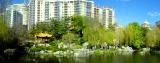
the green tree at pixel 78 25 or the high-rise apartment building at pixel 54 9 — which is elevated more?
the high-rise apartment building at pixel 54 9

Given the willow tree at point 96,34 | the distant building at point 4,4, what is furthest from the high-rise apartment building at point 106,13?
the distant building at point 4,4

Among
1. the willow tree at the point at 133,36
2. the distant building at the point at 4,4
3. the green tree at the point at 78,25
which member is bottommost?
the willow tree at the point at 133,36

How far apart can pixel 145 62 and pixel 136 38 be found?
27590 millimetres

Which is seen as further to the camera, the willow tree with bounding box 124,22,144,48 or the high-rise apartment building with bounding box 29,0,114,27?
the high-rise apartment building with bounding box 29,0,114,27

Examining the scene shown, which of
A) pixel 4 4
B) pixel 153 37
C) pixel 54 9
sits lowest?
pixel 153 37

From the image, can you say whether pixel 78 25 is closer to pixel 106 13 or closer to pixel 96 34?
pixel 96 34

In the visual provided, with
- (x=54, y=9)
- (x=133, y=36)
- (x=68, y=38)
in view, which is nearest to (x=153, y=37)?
(x=133, y=36)

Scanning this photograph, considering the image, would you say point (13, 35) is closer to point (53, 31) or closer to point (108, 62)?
point (108, 62)

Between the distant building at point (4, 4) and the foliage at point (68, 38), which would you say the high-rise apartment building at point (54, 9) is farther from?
the distant building at point (4, 4)

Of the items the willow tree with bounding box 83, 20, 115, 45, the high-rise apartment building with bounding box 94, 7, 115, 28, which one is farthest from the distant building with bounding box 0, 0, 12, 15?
the high-rise apartment building with bounding box 94, 7, 115, 28

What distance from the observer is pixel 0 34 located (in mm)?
18875

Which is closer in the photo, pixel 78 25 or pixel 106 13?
pixel 78 25

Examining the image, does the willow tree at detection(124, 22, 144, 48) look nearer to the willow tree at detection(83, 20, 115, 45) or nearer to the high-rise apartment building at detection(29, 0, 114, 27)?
the willow tree at detection(83, 20, 115, 45)

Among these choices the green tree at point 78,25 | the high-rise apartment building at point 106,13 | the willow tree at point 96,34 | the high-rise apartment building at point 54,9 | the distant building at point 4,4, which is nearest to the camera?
the distant building at point 4,4
